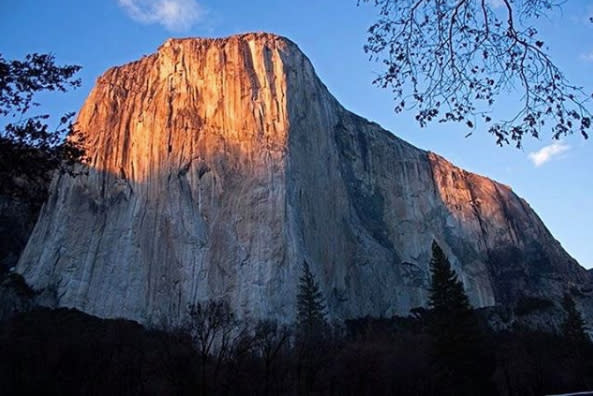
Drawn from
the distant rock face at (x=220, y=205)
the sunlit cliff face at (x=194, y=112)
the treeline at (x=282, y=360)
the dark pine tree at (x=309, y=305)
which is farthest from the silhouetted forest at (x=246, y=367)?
the sunlit cliff face at (x=194, y=112)

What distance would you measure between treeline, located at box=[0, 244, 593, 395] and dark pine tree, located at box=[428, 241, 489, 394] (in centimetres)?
6

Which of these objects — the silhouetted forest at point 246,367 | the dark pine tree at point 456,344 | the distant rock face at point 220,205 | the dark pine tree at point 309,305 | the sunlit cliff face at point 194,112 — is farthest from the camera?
the sunlit cliff face at point 194,112

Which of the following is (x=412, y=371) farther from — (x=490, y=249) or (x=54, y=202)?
(x=490, y=249)

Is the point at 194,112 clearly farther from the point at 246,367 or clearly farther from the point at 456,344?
the point at 456,344

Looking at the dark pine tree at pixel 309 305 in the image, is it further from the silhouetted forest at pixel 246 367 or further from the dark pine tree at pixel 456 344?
the dark pine tree at pixel 456 344

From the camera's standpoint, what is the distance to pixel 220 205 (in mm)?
56875

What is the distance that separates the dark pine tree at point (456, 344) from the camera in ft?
122

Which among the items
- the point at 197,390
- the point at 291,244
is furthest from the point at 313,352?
the point at 291,244

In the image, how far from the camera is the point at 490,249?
277ft

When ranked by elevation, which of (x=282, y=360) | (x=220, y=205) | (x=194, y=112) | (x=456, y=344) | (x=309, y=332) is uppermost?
(x=194, y=112)

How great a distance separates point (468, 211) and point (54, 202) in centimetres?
5323

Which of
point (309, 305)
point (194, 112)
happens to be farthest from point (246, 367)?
point (194, 112)

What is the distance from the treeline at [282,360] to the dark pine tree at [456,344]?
62 millimetres

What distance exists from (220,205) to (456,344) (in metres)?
26.4
